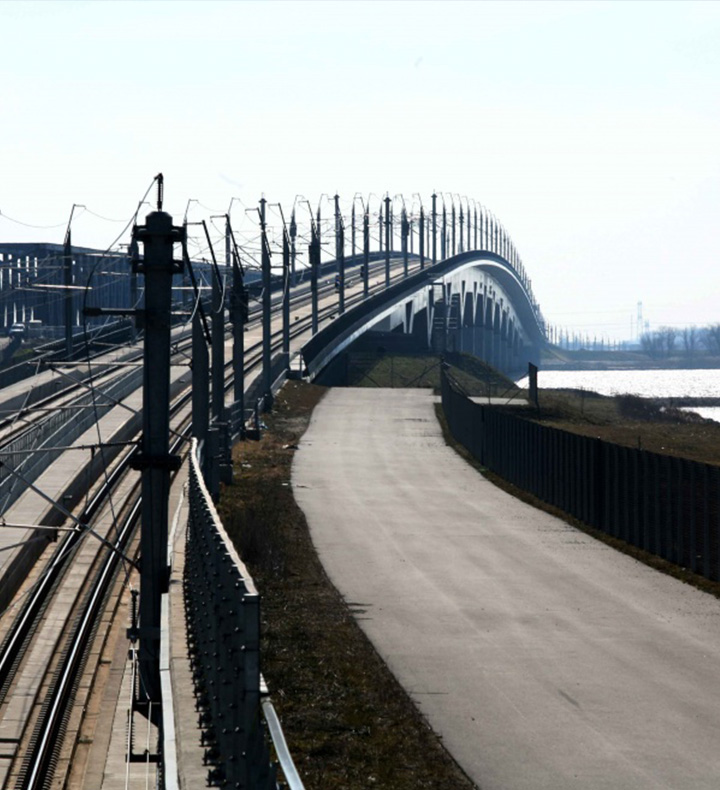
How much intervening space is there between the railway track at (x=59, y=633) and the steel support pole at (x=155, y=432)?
1.79 feet

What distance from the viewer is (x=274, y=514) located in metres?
33.8

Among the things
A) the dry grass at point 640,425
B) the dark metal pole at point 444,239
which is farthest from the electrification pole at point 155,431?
the dark metal pole at point 444,239

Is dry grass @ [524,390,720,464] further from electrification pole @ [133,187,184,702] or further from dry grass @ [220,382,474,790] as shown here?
electrification pole @ [133,187,184,702]

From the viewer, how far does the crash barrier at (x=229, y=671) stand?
347 inches

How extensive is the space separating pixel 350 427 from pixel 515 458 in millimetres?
20677

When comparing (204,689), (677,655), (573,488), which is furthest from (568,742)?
(573,488)

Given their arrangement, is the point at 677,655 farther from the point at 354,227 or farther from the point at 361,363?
the point at 354,227

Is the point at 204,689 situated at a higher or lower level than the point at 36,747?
higher

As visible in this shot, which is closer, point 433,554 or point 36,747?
point 36,747

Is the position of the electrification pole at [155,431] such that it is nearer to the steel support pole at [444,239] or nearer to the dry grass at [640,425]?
the dry grass at [640,425]

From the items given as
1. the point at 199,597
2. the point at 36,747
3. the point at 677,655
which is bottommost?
the point at 36,747

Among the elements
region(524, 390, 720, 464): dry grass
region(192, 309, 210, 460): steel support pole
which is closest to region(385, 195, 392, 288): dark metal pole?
region(524, 390, 720, 464): dry grass

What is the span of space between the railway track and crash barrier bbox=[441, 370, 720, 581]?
10.4 metres

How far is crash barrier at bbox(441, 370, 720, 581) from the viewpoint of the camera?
1075 inches
